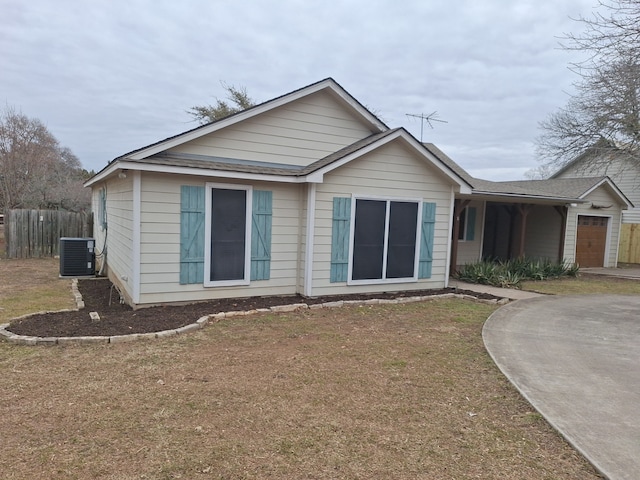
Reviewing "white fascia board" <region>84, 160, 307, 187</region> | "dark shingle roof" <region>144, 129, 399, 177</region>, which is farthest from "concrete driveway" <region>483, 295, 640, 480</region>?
"white fascia board" <region>84, 160, 307, 187</region>

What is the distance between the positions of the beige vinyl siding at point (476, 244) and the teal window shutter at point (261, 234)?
9.36 m

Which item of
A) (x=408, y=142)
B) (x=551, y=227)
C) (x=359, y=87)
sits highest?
(x=359, y=87)

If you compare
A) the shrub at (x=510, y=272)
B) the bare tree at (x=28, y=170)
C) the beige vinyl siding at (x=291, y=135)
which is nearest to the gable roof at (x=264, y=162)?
the beige vinyl siding at (x=291, y=135)

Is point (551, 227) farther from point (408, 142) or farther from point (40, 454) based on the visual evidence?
point (40, 454)

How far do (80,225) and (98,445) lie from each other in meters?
15.0

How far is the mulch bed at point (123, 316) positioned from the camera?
588 centimetres

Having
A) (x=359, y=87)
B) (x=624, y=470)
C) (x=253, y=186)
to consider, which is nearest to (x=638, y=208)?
(x=359, y=87)

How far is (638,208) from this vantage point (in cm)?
2423

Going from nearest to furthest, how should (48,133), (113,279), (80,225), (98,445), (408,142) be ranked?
(98,445) → (408,142) → (113,279) → (80,225) → (48,133)

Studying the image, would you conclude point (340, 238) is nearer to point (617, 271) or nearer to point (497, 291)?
point (497, 291)

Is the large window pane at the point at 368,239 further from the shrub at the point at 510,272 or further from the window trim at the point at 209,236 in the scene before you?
the shrub at the point at 510,272

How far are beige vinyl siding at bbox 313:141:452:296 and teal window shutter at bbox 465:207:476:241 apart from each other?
5.82 meters

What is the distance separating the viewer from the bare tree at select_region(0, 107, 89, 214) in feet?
65.2

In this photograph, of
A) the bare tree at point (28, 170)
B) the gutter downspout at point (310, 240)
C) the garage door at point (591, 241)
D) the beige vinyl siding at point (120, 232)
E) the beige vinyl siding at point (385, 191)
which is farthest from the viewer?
the bare tree at point (28, 170)
